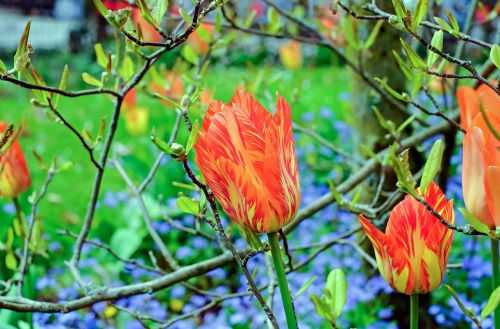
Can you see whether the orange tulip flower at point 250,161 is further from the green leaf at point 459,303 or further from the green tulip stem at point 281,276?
the green leaf at point 459,303

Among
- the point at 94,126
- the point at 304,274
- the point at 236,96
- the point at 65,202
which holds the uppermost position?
the point at 94,126

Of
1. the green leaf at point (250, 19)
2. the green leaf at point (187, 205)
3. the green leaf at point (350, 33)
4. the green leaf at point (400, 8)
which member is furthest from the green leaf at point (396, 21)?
the green leaf at point (250, 19)

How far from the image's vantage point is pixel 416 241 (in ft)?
1.85

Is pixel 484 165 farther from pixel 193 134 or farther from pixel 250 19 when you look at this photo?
pixel 250 19

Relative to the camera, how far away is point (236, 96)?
543 mm

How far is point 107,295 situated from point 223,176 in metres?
0.45

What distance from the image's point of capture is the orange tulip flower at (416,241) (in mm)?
562

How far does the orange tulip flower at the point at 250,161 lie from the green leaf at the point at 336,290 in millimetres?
121

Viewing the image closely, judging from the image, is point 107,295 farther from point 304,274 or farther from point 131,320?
point 304,274

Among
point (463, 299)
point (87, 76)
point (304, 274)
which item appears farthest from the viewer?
point (304, 274)

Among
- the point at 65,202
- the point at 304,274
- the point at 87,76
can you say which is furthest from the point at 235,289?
the point at 87,76

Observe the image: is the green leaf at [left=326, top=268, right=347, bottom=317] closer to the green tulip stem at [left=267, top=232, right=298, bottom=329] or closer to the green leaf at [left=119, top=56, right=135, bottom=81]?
the green tulip stem at [left=267, top=232, right=298, bottom=329]

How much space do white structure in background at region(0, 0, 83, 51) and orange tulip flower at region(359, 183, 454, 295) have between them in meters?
→ 11.0

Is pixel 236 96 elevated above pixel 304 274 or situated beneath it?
situated beneath
